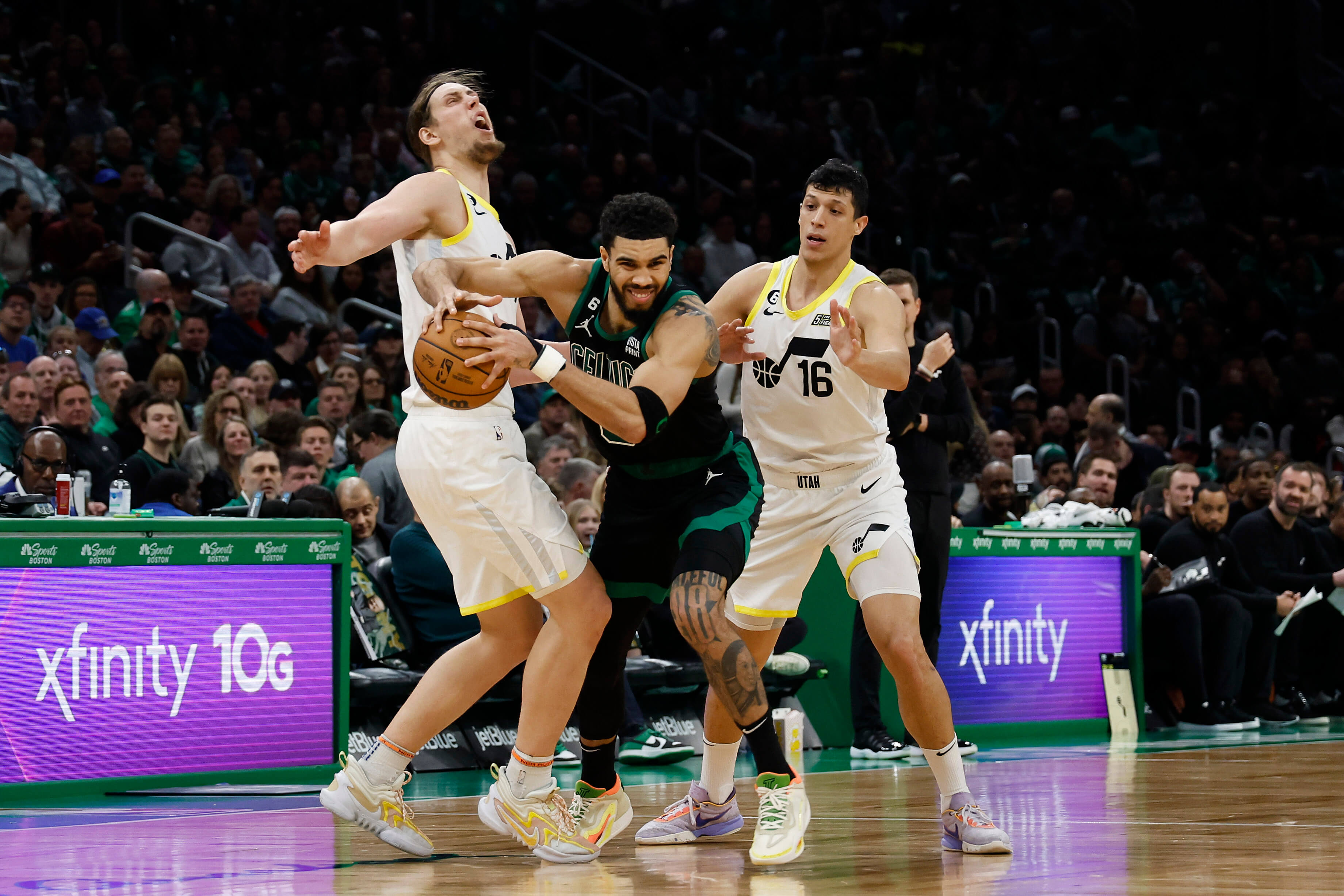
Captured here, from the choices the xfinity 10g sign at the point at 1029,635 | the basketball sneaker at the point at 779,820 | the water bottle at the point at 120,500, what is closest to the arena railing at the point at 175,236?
the water bottle at the point at 120,500

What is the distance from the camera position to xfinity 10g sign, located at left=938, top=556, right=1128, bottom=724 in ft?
33.3

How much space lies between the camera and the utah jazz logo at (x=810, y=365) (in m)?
5.65

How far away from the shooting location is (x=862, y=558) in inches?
214

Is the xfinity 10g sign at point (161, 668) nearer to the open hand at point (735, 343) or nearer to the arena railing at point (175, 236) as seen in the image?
the open hand at point (735, 343)

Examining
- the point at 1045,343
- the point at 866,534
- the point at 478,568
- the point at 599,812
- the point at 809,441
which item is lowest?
the point at 599,812

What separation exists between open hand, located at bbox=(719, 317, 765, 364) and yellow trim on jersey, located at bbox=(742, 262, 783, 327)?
32 cm

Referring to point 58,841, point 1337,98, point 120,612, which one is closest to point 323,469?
point 120,612

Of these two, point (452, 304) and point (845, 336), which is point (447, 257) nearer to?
point (452, 304)

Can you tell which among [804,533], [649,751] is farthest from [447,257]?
[649,751]

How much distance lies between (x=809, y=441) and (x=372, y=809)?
1.91m

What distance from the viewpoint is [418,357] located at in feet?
15.5

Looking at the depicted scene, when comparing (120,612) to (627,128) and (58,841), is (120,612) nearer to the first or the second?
(58,841)

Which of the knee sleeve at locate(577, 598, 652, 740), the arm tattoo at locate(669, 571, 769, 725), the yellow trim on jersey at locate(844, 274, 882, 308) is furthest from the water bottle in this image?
the yellow trim on jersey at locate(844, 274, 882, 308)

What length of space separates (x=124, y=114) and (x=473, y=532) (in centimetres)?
1011
